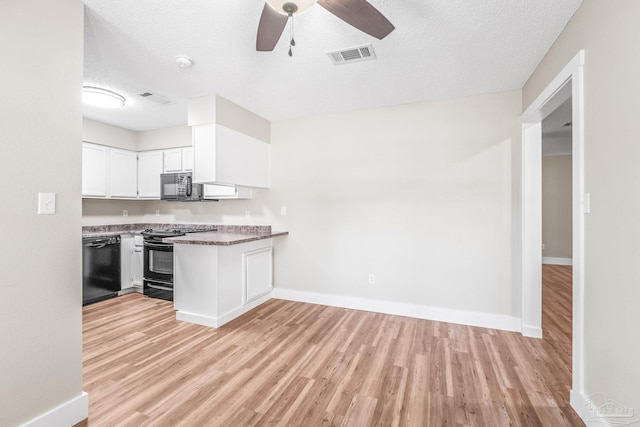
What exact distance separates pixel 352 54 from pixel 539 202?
2378 millimetres

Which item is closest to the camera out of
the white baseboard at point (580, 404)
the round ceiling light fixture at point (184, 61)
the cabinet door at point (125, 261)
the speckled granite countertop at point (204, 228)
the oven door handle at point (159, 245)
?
the white baseboard at point (580, 404)

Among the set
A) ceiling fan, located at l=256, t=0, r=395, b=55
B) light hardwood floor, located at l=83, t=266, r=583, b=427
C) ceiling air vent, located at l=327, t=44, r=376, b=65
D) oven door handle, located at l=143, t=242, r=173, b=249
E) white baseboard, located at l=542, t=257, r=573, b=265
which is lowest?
light hardwood floor, located at l=83, t=266, r=583, b=427

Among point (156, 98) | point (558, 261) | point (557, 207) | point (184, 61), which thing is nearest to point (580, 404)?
point (184, 61)

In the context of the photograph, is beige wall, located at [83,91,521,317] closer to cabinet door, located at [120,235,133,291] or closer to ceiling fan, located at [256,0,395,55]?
cabinet door, located at [120,235,133,291]

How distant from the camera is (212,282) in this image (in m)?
3.09

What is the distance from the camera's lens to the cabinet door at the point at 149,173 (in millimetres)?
4750

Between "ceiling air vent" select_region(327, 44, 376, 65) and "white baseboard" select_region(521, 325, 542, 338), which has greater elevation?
"ceiling air vent" select_region(327, 44, 376, 65)

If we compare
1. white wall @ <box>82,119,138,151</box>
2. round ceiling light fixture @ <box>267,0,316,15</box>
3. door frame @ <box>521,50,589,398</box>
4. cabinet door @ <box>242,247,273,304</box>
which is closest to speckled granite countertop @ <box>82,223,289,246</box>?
cabinet door @ <box>242,247,273,304</box>

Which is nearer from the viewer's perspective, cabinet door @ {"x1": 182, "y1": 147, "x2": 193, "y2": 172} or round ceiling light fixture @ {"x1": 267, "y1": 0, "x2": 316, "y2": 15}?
round ceiling light fixture @ {"x1": 267, "y1": 0, "x2": 316, "y2": 15}

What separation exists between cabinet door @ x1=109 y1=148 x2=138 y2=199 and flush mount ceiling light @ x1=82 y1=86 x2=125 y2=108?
1563mm

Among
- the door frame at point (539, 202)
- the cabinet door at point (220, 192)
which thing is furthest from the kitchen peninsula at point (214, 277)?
the door frame at point (539, 202)

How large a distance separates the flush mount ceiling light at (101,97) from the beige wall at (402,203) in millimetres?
1900

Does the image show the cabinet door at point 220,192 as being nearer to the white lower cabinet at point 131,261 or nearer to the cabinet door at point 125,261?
the white lower cabinet at point 131,261

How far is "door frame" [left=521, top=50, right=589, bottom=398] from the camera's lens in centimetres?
178
